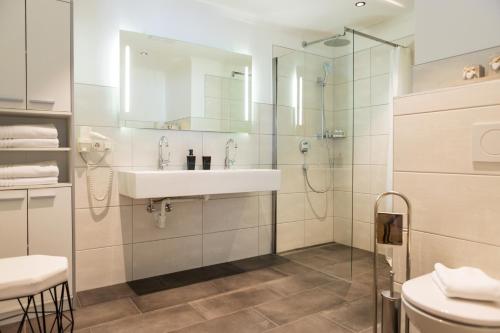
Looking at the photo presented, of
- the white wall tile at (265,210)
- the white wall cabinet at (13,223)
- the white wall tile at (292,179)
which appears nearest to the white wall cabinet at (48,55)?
the white wall cabinet at (13,223)

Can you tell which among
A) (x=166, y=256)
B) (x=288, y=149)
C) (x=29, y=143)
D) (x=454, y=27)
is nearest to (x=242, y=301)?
(x=166, y=256)

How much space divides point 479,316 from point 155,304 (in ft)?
6.30

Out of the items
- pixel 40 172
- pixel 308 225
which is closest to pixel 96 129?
pixel 40 172

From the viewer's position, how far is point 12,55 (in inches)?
79.1

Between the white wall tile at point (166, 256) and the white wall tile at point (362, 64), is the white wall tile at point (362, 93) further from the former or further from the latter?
the white wall tile at point (166, 256)

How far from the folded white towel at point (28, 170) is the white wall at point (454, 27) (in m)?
2.35

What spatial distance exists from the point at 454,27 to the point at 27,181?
261 centimetres

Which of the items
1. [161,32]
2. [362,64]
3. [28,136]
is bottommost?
[28,136]

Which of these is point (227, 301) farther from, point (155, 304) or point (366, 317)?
point (366, 317)

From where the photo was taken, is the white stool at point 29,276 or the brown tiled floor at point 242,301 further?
the brown tiled floor at point 242,301

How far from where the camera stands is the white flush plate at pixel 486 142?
1.49 metres

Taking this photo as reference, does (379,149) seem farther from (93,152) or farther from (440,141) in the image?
(93,152)

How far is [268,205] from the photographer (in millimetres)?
3527

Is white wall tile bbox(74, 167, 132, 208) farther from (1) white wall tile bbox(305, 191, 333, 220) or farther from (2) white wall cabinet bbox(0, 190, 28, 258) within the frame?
(1) white wall tile bbox(305, 191, 333, 220)
